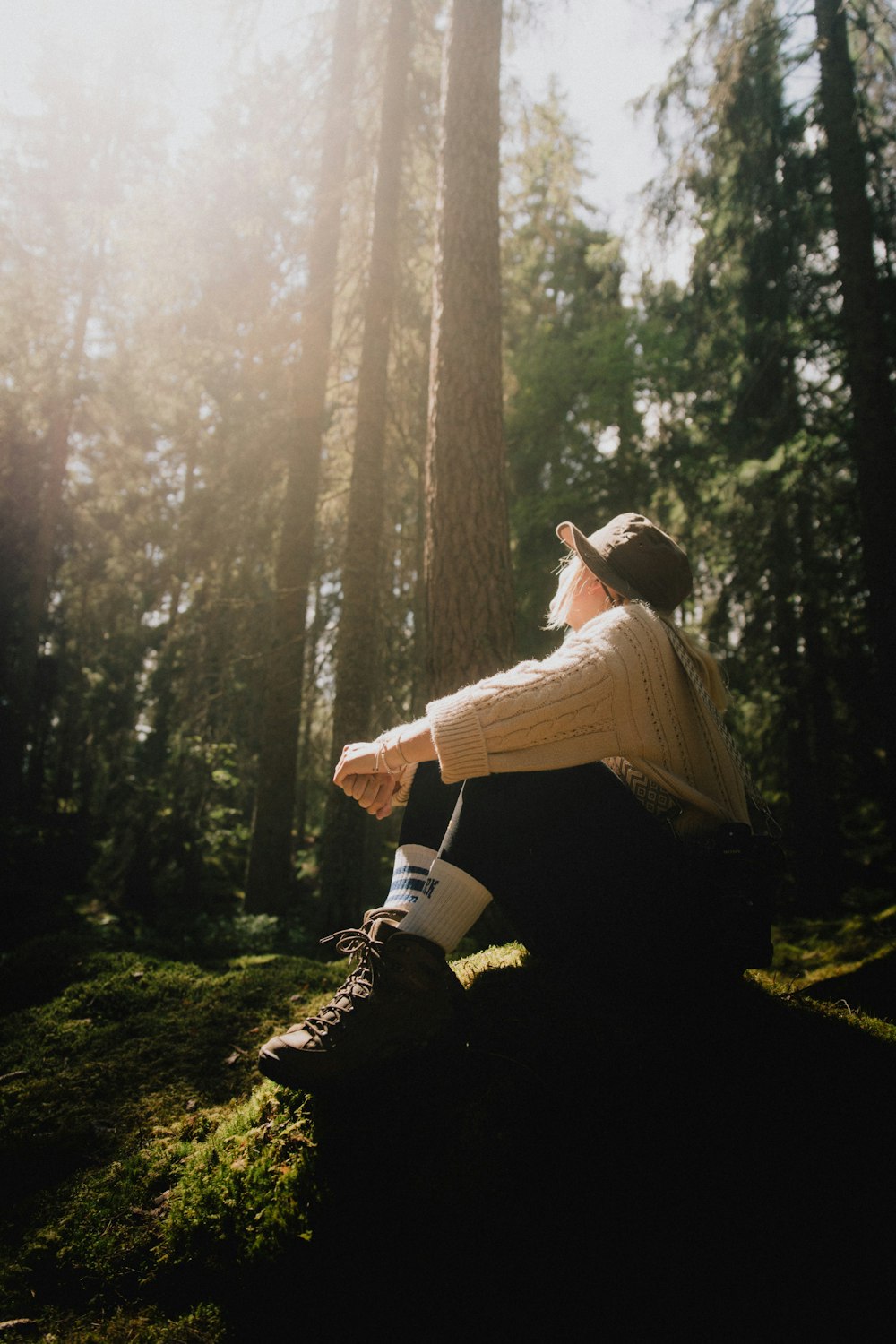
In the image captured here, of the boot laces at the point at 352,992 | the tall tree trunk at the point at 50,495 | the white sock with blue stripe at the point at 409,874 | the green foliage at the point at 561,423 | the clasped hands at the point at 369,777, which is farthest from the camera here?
the tall tree trunk at the point at 50,495

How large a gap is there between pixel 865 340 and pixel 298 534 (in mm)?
6438

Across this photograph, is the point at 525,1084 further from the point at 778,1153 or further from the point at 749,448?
the point at 749,448

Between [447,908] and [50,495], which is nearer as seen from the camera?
[447,908]

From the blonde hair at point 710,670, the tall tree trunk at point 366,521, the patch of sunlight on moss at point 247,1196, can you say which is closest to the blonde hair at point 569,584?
the blonde hair at point 710,670

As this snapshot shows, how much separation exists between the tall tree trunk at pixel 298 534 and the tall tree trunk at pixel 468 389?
3890mm

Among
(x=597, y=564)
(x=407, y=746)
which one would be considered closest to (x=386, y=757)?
(x=407, y=746)

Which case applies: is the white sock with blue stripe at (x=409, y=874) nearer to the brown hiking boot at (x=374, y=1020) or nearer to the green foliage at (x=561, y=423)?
Result: the brown hiking boot at (x=374, y=1020)

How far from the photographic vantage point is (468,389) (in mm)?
4641

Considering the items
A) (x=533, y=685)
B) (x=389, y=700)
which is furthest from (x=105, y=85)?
(x=533, y=685)

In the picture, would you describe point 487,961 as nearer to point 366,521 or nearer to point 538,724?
point 538,724

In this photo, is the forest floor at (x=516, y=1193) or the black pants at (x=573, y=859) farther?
the black pants at (x=573, y=859)

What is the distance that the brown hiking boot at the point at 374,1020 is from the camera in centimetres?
191

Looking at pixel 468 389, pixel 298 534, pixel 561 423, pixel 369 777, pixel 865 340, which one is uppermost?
pixel 561 423

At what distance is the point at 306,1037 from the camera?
194 cm
